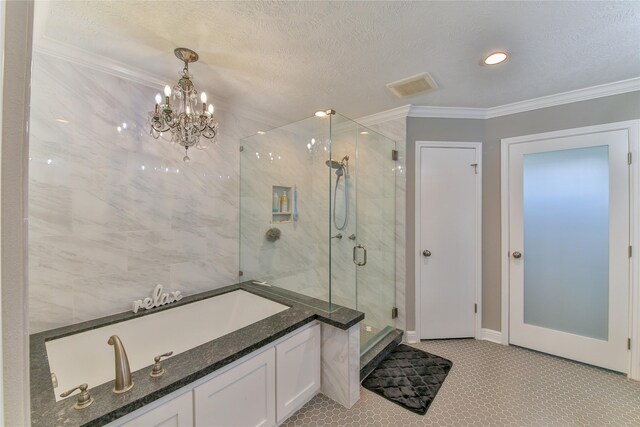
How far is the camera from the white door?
2.11 metres

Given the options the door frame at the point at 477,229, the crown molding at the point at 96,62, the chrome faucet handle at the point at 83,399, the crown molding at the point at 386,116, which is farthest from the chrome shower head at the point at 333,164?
the chrome faucet handle at the point at 83,399

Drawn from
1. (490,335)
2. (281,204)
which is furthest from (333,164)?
(490,335)

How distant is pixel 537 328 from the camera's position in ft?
8.00

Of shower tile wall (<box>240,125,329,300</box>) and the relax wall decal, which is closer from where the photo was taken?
the relax wall decal

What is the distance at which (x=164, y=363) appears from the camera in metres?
1.29

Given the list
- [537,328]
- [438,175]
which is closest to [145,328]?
[438,175]

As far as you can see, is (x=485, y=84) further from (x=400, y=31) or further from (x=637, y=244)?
(x=637, y=244)

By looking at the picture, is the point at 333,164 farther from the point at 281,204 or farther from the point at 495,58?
the point at 495,58

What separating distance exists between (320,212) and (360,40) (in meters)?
1.56

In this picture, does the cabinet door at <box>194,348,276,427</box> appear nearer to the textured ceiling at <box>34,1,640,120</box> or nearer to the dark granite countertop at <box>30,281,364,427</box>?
the dark granite countertop at <box>30,281,364,427</box>

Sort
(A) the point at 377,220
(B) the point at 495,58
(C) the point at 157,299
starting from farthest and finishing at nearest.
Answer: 1. (A) the point at 377,220
2. (C) the point at 157,299
3. (B) the point at 495,58

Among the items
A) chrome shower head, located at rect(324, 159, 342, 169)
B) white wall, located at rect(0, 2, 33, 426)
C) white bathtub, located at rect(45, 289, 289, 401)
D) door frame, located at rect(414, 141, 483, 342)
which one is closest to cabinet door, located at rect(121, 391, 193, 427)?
white bathtub, located at rect(45, 289, 289, 401)

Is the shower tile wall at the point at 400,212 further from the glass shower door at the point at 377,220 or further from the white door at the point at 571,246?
the white door at the point at 571,246

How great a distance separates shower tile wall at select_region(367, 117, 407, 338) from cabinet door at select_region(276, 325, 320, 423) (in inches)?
46.2
